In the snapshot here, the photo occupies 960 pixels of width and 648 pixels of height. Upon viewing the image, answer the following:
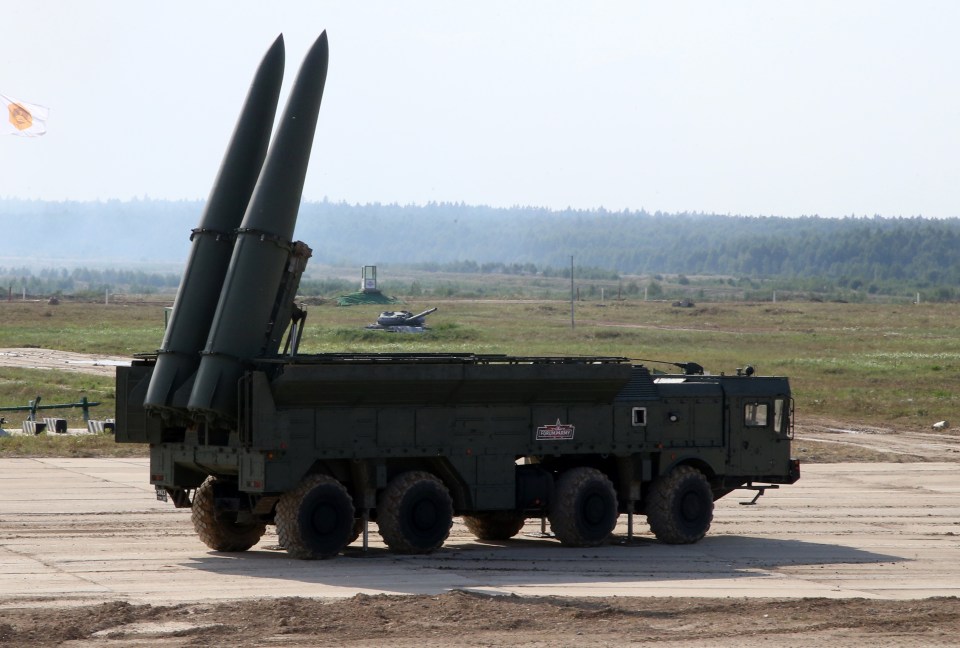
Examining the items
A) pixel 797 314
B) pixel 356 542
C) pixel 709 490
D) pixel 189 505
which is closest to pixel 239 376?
pixel 189 505

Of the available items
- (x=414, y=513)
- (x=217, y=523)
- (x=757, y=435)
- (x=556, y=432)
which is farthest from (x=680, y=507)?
(x=217, y=523)

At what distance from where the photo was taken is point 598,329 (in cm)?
7638

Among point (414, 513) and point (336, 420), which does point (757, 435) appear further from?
point (336, 420)

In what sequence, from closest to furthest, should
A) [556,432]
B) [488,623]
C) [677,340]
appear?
1. [488,623]
2. [556,432]
3. [677,340]

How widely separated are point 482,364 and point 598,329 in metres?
59.4

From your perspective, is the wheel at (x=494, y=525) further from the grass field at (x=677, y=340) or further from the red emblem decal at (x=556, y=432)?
the grass field at (x=677, y=340)

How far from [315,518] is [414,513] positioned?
1188 millimetres

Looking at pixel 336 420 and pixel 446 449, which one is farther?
pixel 446 449

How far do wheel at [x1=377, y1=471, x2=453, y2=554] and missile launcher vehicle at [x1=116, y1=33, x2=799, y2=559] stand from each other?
21mm

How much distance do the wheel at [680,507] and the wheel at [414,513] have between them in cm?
296

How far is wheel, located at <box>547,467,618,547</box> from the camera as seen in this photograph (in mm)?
17812

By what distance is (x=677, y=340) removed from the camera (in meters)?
69.8

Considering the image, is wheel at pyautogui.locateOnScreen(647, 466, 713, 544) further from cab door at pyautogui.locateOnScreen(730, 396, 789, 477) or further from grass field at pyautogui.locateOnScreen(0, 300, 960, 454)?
grass field at pyautogui.locateOnScreen(0, 300, 960, 454)

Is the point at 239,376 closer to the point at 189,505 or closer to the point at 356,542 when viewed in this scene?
Answer: the point at 189,505
